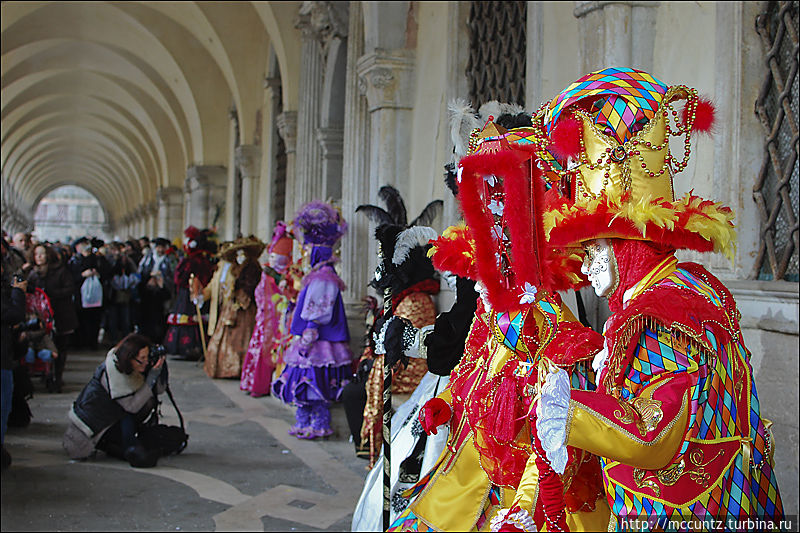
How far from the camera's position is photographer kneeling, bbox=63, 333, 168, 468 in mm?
6035

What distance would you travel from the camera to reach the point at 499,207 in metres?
3.13

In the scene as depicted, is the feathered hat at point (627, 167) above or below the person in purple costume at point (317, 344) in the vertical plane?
above

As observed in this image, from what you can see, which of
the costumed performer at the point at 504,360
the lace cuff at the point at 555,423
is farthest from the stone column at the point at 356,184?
the lace cuff at the point at 555,423

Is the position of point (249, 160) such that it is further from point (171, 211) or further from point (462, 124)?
point (462, 124)

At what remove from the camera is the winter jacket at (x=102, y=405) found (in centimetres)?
607

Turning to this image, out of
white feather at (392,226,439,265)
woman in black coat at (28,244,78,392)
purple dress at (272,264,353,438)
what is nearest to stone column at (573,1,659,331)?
white feather at (392,226,439,265)

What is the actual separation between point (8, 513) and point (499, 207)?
11.7 feet

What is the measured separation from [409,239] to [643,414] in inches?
105

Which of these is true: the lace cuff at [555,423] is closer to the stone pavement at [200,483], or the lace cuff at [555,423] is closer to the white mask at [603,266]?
the white mask at [603,266]

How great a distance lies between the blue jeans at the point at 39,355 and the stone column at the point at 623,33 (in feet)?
20.4

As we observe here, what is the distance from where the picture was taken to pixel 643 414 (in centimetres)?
197

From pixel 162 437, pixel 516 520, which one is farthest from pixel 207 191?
pixel 516 520

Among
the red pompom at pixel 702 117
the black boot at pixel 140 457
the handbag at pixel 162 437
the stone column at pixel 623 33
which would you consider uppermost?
the stone column at pixel 623 33

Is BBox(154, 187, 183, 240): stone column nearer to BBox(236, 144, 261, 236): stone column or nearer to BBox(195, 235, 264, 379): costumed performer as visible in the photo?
BBox(236, 144, 261, 236): stone column
